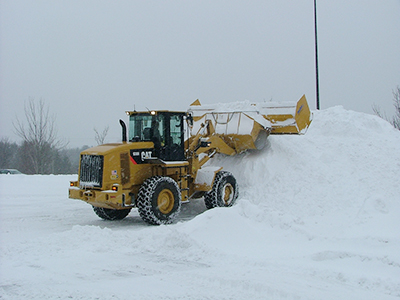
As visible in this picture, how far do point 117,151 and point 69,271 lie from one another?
4021 millimetres

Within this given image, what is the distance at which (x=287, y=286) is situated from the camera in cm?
585

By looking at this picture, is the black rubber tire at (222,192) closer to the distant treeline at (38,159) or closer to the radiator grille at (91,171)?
the radiator grille at (91,171)

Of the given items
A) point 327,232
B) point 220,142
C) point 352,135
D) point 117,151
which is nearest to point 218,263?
point 327,232

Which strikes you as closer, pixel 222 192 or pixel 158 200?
pixel 158 200

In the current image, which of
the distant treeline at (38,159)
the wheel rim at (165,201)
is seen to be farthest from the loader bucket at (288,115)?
the distant treeline at (38,159)

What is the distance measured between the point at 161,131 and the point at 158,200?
5.96ft

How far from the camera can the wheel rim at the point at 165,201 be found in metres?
10.5

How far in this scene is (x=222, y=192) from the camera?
39.6ft

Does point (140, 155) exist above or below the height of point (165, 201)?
above

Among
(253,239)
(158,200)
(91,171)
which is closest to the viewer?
(253,239)

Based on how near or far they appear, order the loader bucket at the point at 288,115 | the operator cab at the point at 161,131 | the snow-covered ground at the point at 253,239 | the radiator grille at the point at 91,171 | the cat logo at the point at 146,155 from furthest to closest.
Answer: the loader bucket at the point at 288,115 → the operator cab at the point at 161,131 → the cat logo at the point at 146,155 → the radiator grille at the point at 91,171 → the snow-covered ground at the point at 253,239

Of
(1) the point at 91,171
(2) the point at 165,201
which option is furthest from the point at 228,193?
(1) the point at 91,171

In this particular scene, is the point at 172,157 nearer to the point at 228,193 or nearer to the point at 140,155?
the point at 140,155

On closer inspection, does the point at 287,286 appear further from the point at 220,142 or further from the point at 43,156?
the point at 43,156
